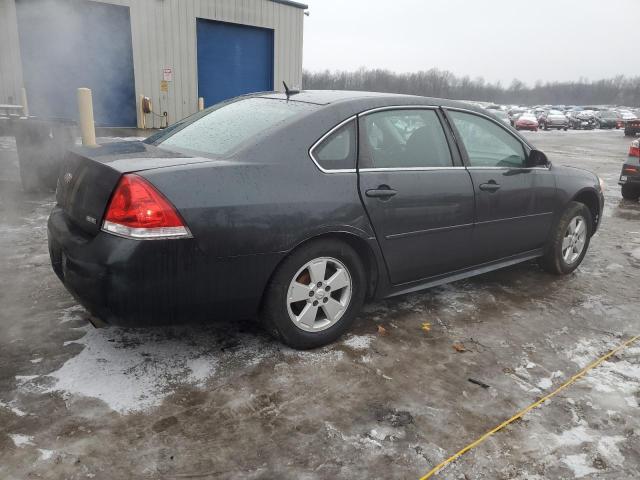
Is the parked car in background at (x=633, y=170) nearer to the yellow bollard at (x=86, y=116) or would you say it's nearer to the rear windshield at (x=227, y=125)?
the rear windshield at (x=227, y=125)

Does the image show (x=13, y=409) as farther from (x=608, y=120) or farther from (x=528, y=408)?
(x=608, y=120)

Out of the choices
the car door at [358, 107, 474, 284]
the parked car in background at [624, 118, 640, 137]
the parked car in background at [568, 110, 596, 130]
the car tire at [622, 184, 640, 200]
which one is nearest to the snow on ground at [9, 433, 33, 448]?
the car door at [358, 107, 474, 284]

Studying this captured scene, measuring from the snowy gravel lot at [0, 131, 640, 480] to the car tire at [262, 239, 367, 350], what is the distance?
0.12m

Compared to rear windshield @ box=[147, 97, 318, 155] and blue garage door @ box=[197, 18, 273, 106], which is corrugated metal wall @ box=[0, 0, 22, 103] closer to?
blue garage door @ box=[197, 18, 273, 106]

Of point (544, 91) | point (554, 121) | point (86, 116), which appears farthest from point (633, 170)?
point (544, 91)

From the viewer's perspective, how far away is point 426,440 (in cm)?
225

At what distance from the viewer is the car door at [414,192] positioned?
9.94ft

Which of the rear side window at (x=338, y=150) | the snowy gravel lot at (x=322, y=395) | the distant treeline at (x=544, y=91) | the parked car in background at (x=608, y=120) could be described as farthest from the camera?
the distant treeline at (x=544, y=91)

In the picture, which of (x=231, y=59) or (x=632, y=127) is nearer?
(x=231, y=59)

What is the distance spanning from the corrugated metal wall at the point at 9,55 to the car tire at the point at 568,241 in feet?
38.3

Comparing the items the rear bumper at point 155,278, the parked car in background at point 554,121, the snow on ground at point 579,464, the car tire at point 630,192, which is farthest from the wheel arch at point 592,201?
the parked car in background at point 554,121

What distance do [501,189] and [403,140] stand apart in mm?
910

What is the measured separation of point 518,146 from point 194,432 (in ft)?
10.3

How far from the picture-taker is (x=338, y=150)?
2928mm
